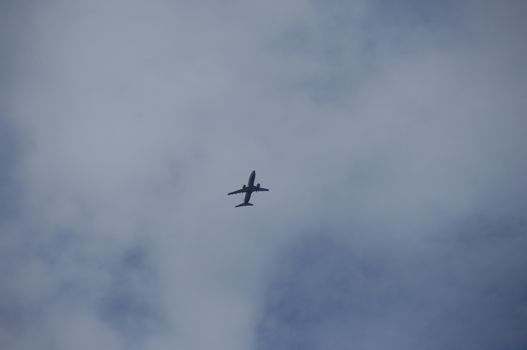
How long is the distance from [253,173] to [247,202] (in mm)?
14332

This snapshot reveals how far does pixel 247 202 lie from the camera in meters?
157

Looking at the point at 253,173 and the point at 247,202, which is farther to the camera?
the point at 247,202

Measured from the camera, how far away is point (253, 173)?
482 feet
